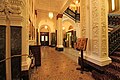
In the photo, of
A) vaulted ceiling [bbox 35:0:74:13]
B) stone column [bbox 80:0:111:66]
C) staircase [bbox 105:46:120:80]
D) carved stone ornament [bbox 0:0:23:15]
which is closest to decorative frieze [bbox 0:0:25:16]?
carved stone ornament [bbox 0:0:23:15]

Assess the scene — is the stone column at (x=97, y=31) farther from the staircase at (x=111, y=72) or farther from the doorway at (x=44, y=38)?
the doorway at (x=44, y=38)

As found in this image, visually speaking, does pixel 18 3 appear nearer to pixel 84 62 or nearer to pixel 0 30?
pixel 0 30

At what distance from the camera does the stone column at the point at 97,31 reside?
3913 mm

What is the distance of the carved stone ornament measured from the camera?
9.59 feet

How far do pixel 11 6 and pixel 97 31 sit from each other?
2860 millimetres

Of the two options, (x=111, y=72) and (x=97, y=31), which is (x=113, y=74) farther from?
(x=97, y=31)

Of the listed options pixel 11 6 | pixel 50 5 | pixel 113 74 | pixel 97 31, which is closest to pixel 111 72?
pixel 113 74

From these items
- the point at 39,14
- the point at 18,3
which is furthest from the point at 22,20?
the point at 39,14

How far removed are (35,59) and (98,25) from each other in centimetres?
306

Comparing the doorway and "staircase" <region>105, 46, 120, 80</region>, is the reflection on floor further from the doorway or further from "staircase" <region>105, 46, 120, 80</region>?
the doorway

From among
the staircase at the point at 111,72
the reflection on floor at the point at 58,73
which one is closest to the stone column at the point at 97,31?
the staircase at the point at 111,72

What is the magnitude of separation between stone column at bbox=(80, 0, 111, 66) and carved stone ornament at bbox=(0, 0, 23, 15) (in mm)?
2569

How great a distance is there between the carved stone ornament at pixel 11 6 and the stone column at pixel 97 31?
101 inches

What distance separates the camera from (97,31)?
4.08 meters
